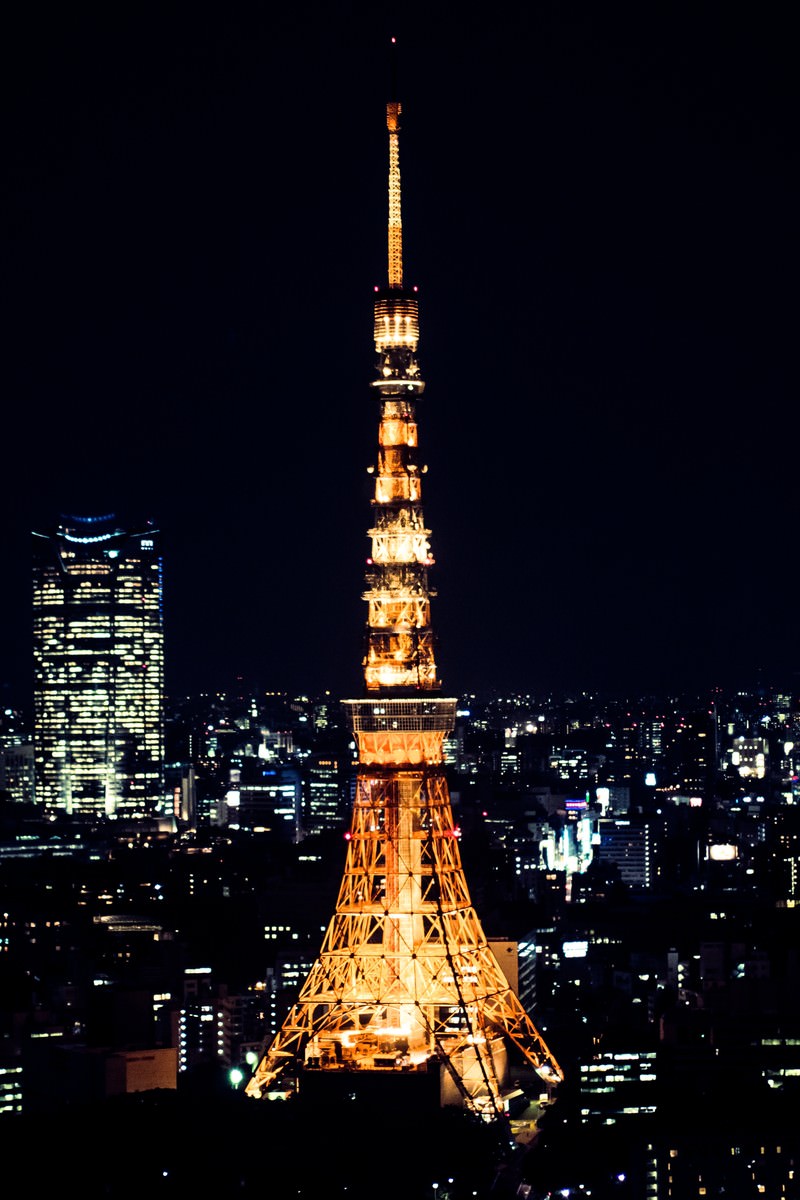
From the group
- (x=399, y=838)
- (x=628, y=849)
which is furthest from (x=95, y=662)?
(x=399, y=838)

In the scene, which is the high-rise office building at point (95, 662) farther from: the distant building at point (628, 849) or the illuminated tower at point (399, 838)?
the illuminated tower at point (399, 838)

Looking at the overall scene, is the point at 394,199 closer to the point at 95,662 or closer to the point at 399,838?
the point at 399,838

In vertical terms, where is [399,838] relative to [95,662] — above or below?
below

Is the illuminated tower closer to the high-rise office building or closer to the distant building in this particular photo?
the distant building

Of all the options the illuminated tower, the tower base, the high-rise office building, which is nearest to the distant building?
the high-rise office building

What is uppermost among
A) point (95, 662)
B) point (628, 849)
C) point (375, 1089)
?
point (95, 662)

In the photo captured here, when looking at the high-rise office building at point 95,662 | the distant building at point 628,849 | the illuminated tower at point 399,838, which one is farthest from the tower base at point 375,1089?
the high-rise office building at point 95,662
